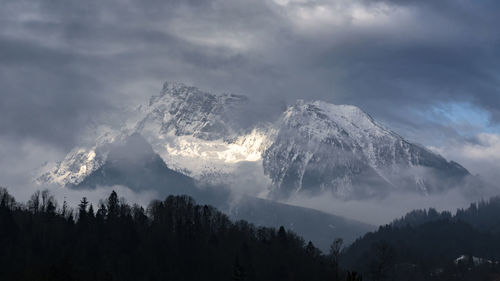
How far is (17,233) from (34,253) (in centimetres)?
1043

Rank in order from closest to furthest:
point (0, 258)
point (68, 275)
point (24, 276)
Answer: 1. point (68, 275)
2. point (24, 276)
3. point (0, 258)

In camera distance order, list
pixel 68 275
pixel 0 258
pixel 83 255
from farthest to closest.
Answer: pixel 83 255 → pixel 0 258 → pixel 68 275

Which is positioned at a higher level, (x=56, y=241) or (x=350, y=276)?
(x=56, y=241)

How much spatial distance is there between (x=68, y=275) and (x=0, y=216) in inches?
2312

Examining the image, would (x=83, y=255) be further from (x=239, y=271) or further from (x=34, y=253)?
(x=239, y=271)

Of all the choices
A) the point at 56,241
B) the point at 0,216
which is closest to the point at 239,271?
Answer: the point at 56,241

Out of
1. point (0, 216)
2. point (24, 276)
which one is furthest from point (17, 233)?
point (24, 276)

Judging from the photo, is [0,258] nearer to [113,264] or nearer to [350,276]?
[113,264]

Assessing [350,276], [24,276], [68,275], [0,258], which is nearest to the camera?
[350,276]

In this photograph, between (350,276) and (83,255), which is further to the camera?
(83,255)

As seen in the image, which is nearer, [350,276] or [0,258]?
[350,276]

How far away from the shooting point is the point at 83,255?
637ft

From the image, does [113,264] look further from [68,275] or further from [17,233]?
[68,275]

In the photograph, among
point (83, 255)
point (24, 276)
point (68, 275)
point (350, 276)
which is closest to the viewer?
point (350, 276)
